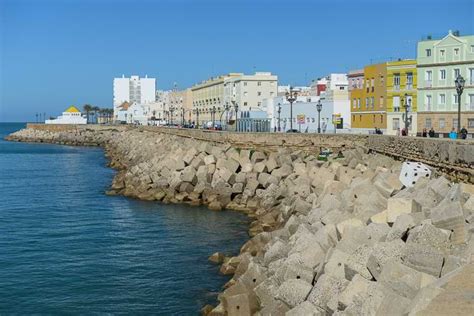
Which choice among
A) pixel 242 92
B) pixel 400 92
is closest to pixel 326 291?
pixel 400 92

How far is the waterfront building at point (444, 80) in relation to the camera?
142 feet

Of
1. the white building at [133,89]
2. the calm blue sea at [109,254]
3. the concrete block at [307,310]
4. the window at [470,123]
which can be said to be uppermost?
the white building at [133,89]

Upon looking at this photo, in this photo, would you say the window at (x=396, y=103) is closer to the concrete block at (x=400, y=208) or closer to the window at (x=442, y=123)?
the window at (x=442, y=123)

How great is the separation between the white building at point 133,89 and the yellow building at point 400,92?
12604 centimetres

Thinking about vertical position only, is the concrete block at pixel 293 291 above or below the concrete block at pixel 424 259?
below

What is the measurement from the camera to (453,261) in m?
8.29

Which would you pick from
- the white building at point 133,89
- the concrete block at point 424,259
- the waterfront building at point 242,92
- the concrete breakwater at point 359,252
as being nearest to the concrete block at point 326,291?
the concrete breakwater at point 359,252

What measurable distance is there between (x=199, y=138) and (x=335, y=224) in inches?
1336

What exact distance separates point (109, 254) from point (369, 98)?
1524 inches

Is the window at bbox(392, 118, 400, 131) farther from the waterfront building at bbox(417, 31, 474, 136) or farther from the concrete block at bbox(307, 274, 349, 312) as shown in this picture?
the concrete block at bbox(307, 274, 349, 312)

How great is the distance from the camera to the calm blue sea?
552 inches

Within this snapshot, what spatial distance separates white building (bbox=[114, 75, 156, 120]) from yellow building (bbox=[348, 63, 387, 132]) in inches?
4706

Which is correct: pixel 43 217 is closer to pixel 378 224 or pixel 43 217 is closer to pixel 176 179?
pixel 176 179

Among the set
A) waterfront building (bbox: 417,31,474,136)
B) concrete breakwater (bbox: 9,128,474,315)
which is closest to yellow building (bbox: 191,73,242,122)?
waterfront building (bbox: 417,31,474,136)
